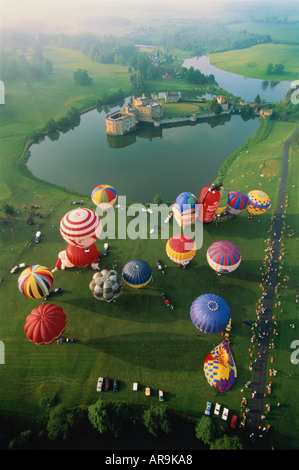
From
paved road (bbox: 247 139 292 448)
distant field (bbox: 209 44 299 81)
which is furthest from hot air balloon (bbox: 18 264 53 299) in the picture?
distant field (bbox: 209 44 299 81)

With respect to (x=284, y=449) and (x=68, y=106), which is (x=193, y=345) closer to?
(x=284, y=449)

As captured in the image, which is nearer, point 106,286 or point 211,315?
point 211,315

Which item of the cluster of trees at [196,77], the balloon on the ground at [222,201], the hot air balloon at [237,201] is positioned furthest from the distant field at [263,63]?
the balloon on the ground at [222,201]

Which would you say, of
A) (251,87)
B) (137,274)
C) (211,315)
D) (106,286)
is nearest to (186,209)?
(137,274)

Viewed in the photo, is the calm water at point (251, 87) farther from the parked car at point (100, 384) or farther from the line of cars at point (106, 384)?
the parked car at point (100, 384)

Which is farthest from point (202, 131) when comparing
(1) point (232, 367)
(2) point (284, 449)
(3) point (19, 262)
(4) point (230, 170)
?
(2) point (284, 449)

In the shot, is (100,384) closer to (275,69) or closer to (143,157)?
(143,157)
